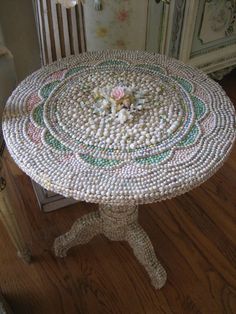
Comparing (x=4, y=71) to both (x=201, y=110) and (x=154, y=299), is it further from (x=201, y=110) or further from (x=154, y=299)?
(x=154, y=299)

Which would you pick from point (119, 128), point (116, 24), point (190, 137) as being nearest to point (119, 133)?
point (119, 128)

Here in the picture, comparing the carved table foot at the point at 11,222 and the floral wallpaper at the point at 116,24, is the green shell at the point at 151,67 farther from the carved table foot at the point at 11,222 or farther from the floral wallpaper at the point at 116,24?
the carved table foot at the point at 11,222

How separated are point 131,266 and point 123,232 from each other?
136 millimetres

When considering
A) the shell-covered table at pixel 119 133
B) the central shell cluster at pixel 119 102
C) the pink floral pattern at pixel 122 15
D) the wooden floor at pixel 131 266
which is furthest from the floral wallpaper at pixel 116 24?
the wooden floor at pixel 131 266

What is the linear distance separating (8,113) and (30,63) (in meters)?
0.52

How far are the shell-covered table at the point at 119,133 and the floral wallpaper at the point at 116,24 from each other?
0.21 meters

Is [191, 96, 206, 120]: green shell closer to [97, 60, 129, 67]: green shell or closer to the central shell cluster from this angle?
the central shell cluster

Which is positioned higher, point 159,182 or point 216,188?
point 159,182

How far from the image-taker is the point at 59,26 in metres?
0.93

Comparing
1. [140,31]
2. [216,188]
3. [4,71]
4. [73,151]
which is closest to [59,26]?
[4,71]

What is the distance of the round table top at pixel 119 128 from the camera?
60cm

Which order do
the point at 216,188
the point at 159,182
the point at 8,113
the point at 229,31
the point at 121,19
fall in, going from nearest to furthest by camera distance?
the point at 159,182
the point at 8,113
the point at 121,19
the point at 216,188
the point at 229,31

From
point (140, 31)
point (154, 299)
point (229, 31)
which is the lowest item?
point (154, 299)

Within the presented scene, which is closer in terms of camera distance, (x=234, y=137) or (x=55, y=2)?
(x=234, y=137)
